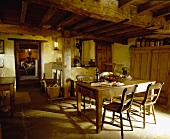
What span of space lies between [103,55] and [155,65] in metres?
2.49

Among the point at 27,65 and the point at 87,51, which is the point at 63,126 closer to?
the point at 87,51

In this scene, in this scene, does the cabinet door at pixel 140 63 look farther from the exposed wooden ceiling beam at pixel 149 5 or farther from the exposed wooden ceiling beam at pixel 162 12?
the exposed wooden ceiling beam at pixel 149 5

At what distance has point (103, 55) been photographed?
6.27m

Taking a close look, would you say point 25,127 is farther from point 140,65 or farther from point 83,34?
point 140,65

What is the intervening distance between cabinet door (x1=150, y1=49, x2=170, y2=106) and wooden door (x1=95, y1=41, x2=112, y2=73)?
7.45 feet

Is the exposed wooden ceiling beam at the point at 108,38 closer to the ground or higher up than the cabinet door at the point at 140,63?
higher up

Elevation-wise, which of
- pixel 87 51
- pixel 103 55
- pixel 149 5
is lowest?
pixel 103 55

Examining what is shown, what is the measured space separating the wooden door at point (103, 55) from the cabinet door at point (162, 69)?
2272 millimetres

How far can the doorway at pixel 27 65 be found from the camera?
6.27 metres

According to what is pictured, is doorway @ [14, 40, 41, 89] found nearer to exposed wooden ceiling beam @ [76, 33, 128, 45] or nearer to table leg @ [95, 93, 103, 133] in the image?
exposed wooden ceiling beam @ [76, 33, 128, 45]

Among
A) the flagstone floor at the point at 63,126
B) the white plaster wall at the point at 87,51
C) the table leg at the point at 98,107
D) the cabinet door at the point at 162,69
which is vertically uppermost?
the white plaster wall at the point at 87,51

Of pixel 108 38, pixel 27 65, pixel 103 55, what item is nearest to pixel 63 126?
pixel 108 38

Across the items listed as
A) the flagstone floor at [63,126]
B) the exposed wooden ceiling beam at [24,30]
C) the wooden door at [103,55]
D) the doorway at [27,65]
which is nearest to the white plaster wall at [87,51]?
the wooden door at [103,55]

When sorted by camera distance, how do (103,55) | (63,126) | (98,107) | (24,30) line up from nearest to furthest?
(98,107), (63,126), (24,30), (103,55)
